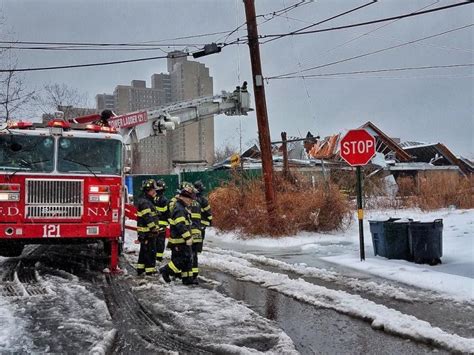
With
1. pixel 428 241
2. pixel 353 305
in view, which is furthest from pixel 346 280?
pixel 428 241

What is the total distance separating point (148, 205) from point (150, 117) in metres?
8.69

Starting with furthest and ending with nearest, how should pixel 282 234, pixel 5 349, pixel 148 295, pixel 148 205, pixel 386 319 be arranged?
1. pixel 282 234
2. pixel 148 205
3. pixel 148 295
4. pixel 386 319
5. pixel 5 349

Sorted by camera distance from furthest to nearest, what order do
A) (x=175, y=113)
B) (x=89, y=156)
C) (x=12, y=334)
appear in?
(x=175, y=113)
(x=89, y=156)
(x=12, y=334)

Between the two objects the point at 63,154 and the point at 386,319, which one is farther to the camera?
the point at 63,154

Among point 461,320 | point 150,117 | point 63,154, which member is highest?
point 150,117

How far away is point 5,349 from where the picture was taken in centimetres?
512

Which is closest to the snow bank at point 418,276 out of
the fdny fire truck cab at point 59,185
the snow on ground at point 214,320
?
the snow on ground at point 214,320

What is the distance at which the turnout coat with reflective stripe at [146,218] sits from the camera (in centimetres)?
939

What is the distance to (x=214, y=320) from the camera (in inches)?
245

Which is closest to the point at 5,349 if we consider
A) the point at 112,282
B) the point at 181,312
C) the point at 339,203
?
the point at 181,312

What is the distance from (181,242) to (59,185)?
2.70 m

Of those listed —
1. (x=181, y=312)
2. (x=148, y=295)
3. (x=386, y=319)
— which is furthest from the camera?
(x=148, y=295)

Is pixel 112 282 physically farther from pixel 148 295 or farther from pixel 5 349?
pixel 5 349

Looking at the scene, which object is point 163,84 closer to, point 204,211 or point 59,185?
point 204,211
